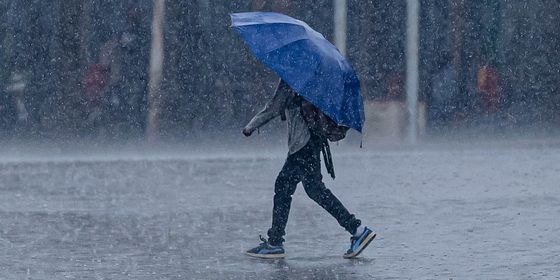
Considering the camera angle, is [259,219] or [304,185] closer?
[304,185]

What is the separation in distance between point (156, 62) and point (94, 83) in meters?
1.01

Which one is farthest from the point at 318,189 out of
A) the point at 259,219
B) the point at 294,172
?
the point at 259,219

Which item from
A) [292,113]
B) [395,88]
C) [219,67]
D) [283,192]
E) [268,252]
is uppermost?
[292,113]

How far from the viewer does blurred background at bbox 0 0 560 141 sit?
2330 centimetres

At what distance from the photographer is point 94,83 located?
23.4m

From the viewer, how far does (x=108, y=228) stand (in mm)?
12102

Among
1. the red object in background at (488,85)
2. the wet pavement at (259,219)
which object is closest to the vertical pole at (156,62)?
the wet pavement at (259,219)

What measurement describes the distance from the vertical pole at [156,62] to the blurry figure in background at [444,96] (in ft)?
14.1

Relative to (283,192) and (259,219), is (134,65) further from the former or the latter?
(283,192)

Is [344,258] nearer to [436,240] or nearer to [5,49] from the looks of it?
[436,240]

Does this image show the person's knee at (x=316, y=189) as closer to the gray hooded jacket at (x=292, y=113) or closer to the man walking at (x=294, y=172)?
the man walking at (x=294, y=172)

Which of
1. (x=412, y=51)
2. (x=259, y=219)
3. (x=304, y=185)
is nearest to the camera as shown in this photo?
(x=304, y=185)

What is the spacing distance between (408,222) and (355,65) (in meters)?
11.9

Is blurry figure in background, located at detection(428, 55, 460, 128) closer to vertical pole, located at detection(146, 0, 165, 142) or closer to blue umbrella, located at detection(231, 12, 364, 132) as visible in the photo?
vertical pole, located at detection(146, 0, 165, 142)
